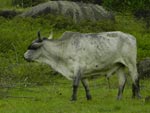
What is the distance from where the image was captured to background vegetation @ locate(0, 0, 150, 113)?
13.9 metres

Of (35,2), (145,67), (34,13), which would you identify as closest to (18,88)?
(145,67)

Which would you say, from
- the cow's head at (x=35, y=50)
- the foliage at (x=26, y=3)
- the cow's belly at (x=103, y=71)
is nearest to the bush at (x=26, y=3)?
the foliage at (x=26, y=3)

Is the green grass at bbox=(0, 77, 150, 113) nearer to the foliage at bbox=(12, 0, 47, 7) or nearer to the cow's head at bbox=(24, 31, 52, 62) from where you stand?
the cow's head at bbox=(24, 31, 52, 62)

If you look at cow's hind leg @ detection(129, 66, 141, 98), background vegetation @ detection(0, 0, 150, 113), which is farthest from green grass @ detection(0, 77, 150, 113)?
cow's hind leg @ detection(129, 66, 141, 98)

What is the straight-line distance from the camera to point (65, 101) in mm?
15094

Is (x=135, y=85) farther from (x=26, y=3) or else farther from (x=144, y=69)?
(x=26, y=3)

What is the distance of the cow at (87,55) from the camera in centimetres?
1485

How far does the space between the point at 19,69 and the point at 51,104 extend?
682cm

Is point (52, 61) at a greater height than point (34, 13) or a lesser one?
greater

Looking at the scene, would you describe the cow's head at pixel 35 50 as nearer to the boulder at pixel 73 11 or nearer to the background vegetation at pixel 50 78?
the background vegetation at pixel 50 78

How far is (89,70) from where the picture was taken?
14922mm

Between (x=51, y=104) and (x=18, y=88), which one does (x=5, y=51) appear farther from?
(x=51, y=104)

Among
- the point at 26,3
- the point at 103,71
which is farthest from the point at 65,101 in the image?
the point at 26,3

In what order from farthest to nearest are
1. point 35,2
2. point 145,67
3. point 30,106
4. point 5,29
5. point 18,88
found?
1. point 35,2
2. point 5,29
3. point 145,67
4. point 18,88
5. point 30,106
